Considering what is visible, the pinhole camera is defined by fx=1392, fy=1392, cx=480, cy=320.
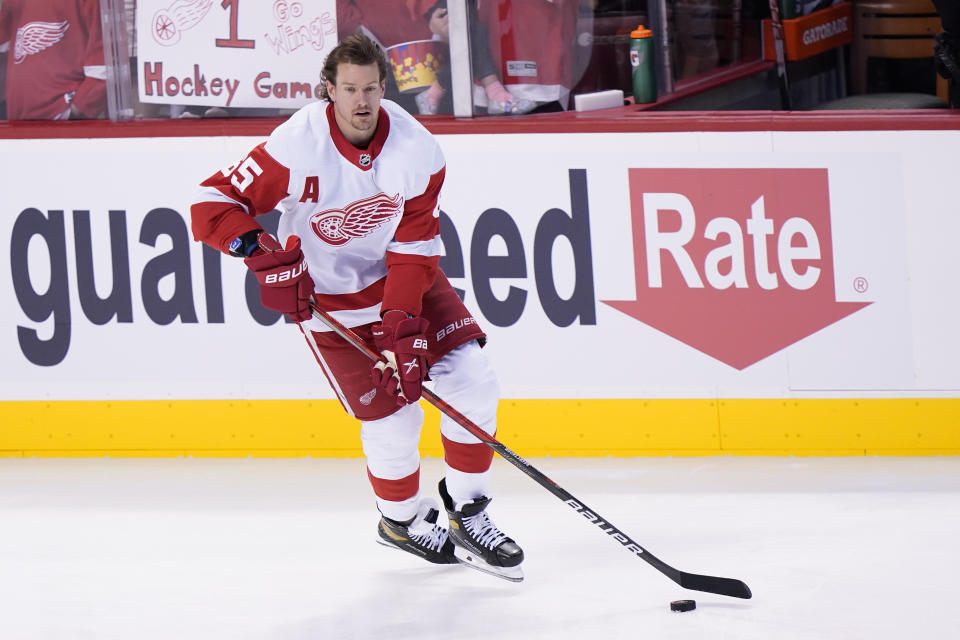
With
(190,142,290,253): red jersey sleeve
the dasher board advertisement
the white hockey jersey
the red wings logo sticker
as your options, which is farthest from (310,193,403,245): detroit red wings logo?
the red wings logo sticker

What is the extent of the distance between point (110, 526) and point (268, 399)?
73cm

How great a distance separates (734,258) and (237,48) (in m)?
1.80

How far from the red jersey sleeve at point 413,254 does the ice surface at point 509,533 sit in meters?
0.73

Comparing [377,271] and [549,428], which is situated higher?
[377,271]

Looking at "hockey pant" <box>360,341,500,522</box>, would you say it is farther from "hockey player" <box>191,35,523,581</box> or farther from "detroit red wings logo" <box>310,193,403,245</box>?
"detroit red wings logo" <box>310,193,403,245</box>

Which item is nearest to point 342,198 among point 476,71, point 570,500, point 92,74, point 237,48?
point 570,500

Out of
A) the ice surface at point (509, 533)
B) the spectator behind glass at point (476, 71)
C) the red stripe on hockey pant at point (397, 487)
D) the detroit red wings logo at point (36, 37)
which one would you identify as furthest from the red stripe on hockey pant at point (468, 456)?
the detroit red wings logo at point (36, 37)

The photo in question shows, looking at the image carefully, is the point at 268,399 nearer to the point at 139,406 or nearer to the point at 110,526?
the point at 139,406

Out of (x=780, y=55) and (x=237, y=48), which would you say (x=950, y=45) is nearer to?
(x=780, y=55)

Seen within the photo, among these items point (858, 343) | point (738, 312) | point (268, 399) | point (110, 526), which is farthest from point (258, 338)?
point (858, 343)

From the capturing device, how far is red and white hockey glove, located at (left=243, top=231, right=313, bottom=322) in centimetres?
325

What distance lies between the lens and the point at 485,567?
3.51 metres

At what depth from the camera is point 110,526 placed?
13.5 feet

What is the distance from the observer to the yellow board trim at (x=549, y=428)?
4289 millimetres
